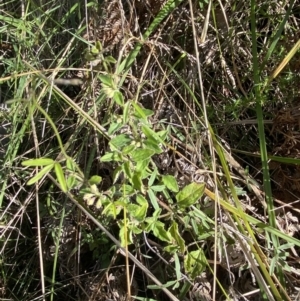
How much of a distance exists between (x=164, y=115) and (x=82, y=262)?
1.44ft

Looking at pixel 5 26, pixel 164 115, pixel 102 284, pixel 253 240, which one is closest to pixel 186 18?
pixel 164 115

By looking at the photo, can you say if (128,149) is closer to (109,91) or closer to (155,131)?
(109,91)

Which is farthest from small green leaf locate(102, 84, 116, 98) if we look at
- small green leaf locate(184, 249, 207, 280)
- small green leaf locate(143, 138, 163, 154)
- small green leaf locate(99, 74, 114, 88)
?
small green leaf locate(184, 249, 207, 280)

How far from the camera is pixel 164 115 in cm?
146

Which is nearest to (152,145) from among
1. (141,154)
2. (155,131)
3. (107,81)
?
(141,154)

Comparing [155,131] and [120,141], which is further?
[155,131]

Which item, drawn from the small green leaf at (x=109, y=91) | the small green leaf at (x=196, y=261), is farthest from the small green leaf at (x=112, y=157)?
the small green leaf at (x=196, y=261)

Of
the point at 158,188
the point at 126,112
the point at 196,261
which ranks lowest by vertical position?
the point at 196,261

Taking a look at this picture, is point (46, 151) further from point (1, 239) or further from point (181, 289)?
point (181, 289)

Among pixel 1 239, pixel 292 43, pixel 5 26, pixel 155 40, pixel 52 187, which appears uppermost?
pixel 292 43

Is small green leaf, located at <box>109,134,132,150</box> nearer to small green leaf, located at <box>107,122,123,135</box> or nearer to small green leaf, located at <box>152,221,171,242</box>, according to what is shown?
small green leaf, located at <box>107,122,123,135</box>

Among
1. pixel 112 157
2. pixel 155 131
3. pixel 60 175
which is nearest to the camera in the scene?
pixel 60 175

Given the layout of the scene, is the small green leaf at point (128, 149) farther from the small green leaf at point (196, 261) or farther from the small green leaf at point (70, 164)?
the small green leaf at point (196, 261)

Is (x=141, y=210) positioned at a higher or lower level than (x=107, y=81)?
lower
